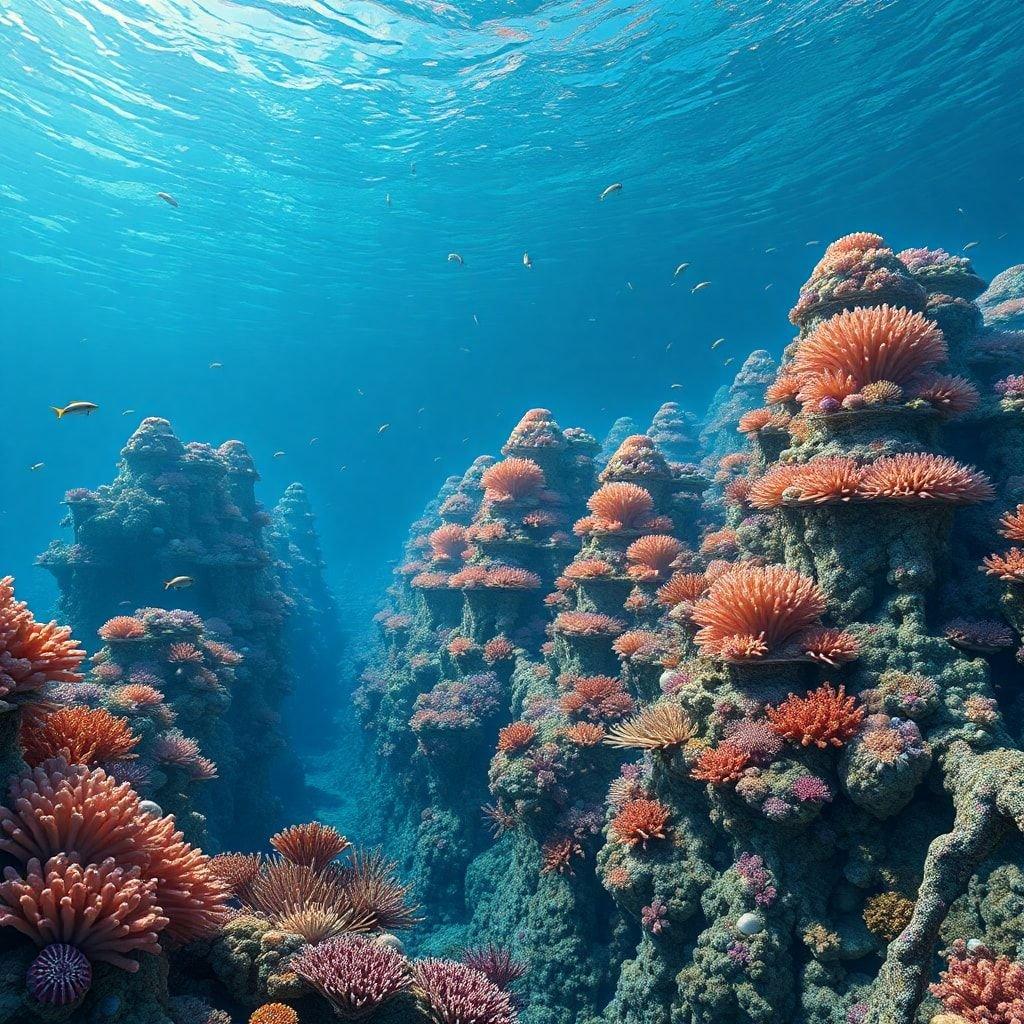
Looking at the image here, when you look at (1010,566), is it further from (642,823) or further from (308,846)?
(308,846)

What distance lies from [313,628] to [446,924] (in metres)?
19.7

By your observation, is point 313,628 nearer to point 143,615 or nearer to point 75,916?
point 143,615

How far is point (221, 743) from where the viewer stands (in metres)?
12.7

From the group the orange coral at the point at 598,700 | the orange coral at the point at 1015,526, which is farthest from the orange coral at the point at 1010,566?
the orange coral at the point at 598,700

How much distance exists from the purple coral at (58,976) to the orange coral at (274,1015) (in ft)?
3.02

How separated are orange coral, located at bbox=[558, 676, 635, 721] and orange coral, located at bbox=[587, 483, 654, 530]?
2921mm

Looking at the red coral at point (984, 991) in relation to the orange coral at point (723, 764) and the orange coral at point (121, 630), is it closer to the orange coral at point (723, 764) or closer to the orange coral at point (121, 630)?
the orange coral at point (723, 764)

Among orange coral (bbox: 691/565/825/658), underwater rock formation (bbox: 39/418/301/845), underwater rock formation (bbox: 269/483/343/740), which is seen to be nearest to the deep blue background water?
underwater rock formation (bbox: 269/483/343/740)

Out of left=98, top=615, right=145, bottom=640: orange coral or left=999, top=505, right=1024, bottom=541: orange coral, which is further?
left=98, top=615, right=145, bottom=640: orange coral

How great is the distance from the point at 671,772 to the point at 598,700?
334 cm

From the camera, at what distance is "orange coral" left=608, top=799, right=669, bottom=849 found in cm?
618

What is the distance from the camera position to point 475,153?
26234 mm

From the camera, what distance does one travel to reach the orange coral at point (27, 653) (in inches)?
102

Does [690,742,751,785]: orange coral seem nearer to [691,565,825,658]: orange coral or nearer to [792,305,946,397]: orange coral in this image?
[691,565,825,658]: orange coral
